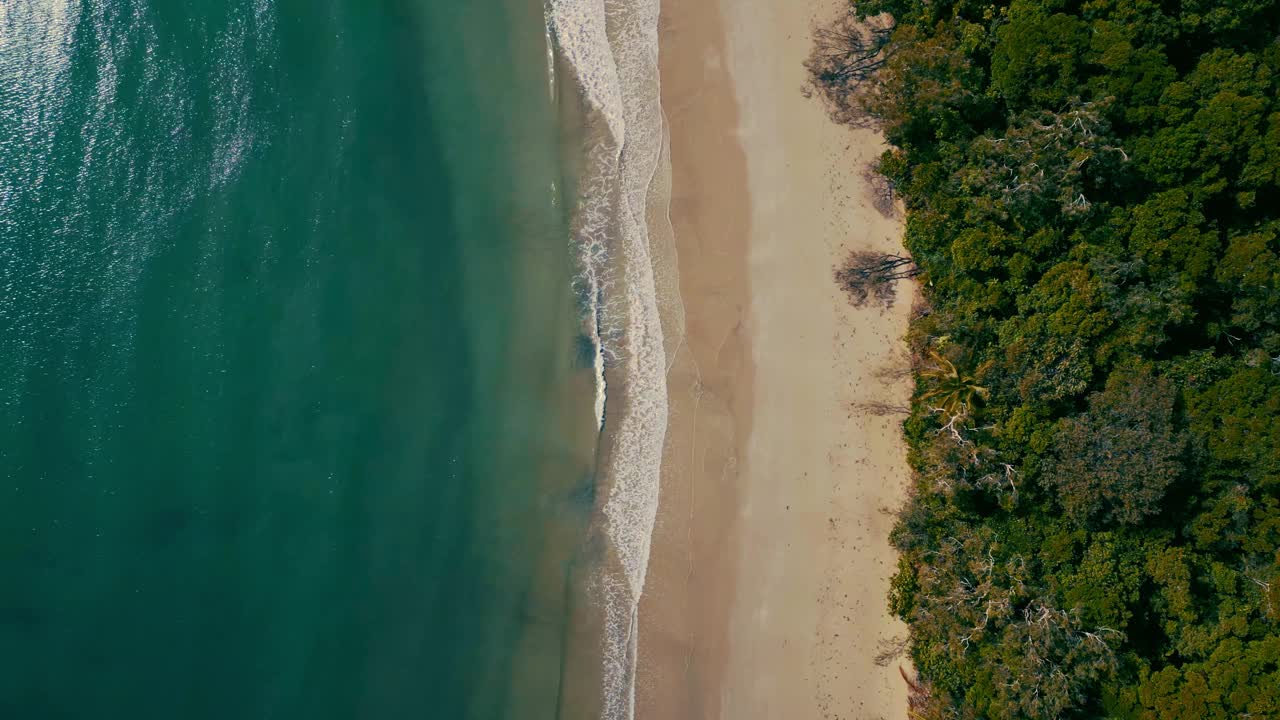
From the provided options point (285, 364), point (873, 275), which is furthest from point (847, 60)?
point (285, 364)

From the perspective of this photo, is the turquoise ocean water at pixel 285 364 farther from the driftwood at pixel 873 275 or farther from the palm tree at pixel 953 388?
the palm tree at pixel 953 388

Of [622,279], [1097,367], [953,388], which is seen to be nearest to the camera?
[1097,367]

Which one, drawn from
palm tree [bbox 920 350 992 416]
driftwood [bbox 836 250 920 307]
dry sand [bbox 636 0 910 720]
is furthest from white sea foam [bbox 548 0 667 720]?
palm tree [bbox 920 350 992 416]

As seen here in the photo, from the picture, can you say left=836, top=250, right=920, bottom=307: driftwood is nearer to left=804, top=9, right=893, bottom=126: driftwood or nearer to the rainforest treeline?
the rainforest treeline

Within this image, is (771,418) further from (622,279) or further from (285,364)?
(285,364)

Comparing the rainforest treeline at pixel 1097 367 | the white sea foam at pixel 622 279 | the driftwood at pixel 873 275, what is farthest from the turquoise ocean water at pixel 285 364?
the rainforest treeline at pixel 1097 367
